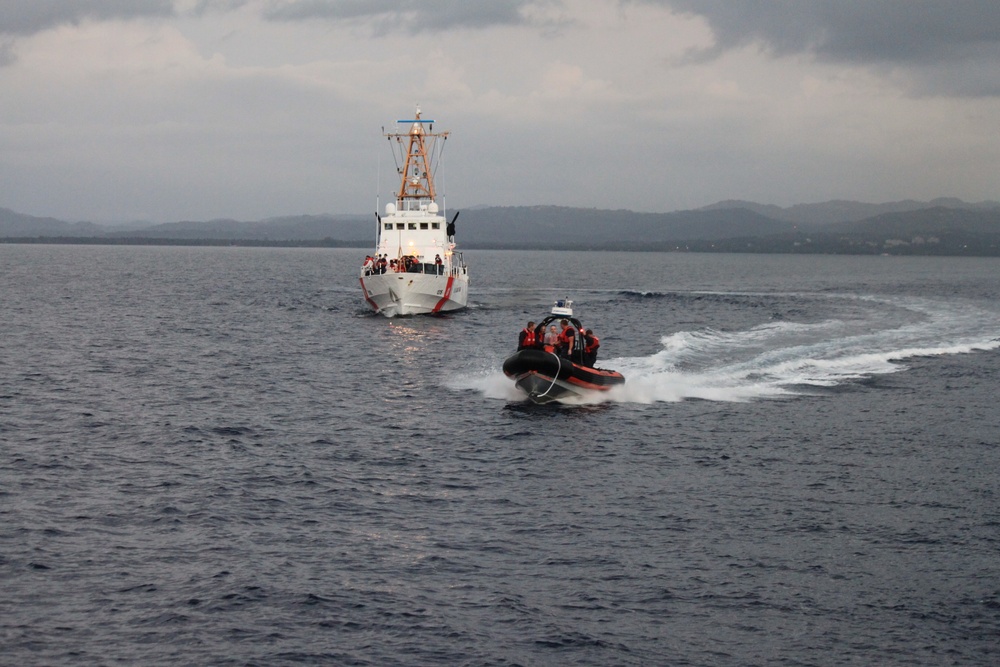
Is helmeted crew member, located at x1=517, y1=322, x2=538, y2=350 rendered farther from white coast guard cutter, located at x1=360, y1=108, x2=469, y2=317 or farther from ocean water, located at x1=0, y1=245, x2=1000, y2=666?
white coast guard cutter, located at x1=360, y1=108, x2=469, y2=317

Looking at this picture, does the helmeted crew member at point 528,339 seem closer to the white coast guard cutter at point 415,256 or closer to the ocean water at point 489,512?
the ocean water at point 489,512

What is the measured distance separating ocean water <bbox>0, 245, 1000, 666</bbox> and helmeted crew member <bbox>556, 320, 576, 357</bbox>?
1984 mm

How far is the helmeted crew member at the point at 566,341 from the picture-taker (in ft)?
120

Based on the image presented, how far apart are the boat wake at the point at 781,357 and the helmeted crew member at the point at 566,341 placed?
188cm

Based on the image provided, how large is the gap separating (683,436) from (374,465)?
987cm

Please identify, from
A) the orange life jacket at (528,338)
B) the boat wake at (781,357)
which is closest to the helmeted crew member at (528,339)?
the orange life jacket at (528,338)

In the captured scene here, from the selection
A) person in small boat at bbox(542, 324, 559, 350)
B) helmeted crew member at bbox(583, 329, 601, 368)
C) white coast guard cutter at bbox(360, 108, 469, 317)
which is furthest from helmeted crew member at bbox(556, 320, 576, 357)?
white coast guard cutter at bbox(360, 108, 469, 317)

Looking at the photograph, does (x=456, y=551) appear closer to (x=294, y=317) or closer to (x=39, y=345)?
(x=39, y=345)

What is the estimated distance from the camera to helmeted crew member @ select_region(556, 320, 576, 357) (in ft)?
120

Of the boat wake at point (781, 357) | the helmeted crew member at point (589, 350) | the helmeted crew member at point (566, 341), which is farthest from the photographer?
the boat wake at point (781, 357)

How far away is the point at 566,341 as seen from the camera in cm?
3688

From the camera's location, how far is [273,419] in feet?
111

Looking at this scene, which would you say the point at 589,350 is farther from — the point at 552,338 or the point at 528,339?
the point at 528,339

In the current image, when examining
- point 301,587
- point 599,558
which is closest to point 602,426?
point 599,558
